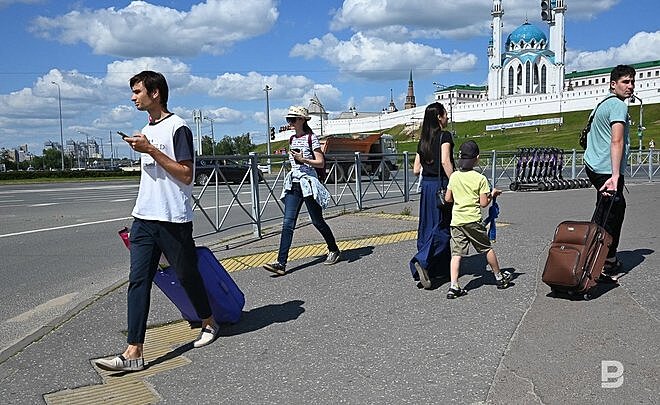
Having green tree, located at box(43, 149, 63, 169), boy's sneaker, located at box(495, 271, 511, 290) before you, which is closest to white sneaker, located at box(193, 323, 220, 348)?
boy's sneaker, located at box(495, 271, 511, 290)

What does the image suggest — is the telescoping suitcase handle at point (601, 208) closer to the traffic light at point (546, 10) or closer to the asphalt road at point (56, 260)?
the asphalt road at point (56, 260)

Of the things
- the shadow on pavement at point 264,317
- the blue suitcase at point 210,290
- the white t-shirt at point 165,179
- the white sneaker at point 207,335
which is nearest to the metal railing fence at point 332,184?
the shadow on pavement at point 264,317

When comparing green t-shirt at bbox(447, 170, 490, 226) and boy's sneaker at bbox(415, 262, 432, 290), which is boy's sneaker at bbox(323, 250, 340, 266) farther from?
green t-shirt at bbox(447, 170, 490, 226)

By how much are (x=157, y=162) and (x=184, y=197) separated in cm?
36

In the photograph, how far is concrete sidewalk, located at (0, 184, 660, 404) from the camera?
12.2 feet

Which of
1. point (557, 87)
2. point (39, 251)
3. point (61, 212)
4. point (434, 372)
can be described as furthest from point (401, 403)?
point (557, 87)

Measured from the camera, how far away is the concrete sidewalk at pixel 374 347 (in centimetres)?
373

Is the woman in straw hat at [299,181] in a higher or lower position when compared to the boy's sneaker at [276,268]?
higher

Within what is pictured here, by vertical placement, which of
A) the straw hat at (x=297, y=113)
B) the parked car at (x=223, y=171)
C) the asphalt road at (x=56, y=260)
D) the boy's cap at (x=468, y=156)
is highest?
the straw hat at (x=297, y=113)

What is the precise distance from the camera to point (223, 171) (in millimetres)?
10227

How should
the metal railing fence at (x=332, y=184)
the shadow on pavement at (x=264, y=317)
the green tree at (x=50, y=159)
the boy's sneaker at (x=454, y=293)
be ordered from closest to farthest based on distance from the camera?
the shadow on pavement at (x=264, y=317) → the boy's sneaker at (x=454, y=293) → the metal railing fence at (x=332, y=184) → the green tree at (x=50, y=159)

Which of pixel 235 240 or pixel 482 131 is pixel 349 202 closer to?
pixel 235 240

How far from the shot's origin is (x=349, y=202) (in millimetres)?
14656

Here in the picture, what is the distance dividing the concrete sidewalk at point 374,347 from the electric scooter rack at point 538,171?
1190 centimetres
